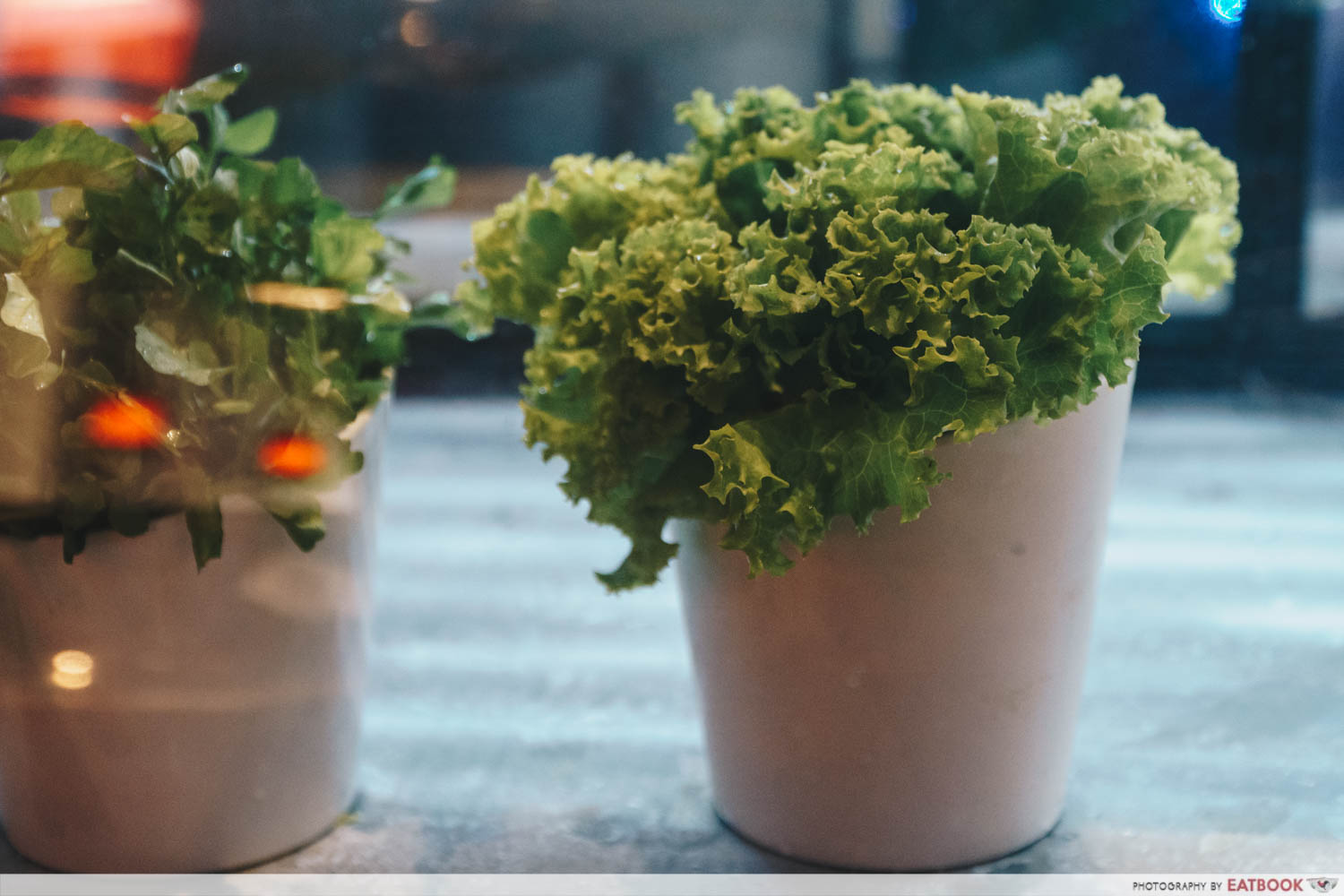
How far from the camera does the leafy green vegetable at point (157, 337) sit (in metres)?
0.52

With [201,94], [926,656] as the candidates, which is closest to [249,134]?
[201,94]

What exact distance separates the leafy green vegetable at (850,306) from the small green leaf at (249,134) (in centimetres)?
18

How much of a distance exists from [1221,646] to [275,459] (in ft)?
2.07

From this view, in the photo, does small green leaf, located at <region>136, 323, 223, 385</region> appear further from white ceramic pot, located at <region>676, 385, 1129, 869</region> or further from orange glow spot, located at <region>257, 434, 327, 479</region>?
white ceramic pot, located at <region>676, 385, 1129, 869</region>

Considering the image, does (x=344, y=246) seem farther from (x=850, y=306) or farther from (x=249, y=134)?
(x=850, y=306)

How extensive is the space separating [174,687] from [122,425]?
127 mm

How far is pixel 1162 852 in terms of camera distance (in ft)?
1.90

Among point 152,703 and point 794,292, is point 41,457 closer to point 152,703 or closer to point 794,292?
point 152,703

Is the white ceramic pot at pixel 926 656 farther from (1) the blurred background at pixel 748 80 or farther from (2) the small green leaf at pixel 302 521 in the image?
(1) the blurred background at pixel 748 80

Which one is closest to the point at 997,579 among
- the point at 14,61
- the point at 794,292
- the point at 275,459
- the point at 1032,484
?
the point at 1032,484

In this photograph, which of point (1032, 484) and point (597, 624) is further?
point (597, 624)

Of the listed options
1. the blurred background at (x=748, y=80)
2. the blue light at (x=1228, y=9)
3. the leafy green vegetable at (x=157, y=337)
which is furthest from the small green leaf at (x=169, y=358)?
the blue light at (x=1228, y=9)

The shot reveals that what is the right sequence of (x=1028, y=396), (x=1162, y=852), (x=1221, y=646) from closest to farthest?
(x=1028, y=396), (x=1162, y=852), (x=1221, y=646)

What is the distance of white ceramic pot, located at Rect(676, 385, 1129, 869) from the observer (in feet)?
1.73
